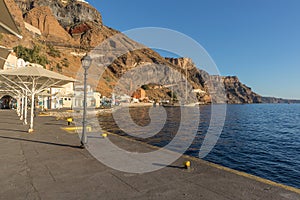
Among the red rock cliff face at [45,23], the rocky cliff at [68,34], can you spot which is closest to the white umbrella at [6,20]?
the rocky cliff at [68,34]

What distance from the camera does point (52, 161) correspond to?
730 cm

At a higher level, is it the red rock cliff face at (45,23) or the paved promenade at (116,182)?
the red rock cliff face at (45,23)

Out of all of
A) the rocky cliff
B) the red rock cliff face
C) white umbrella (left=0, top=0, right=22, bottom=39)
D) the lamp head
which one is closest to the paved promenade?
the lamp head

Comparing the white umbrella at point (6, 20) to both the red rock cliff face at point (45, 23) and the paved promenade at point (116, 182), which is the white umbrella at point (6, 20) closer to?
the paved promenade at point (116, 182)

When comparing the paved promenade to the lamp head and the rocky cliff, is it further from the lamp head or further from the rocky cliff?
the rocky cliff

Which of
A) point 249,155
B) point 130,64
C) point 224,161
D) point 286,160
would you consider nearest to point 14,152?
point 224,161

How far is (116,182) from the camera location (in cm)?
547


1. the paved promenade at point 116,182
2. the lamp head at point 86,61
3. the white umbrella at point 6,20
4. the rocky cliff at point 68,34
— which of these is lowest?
the paved promenade at point 116,182

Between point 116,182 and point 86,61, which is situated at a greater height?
point 86,61

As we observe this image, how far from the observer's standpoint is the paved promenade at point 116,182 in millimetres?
4684

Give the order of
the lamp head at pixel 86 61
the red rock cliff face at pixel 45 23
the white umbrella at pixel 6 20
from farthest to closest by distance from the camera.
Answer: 1. the red rock cliff face at pixel 45 23
2. the lamp head at pixel 86 61
3. the white umbrella at pixel 6 20

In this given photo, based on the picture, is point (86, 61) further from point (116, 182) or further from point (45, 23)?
point (45, 23)

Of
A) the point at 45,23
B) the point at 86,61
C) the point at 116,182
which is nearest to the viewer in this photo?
the point at 116,182

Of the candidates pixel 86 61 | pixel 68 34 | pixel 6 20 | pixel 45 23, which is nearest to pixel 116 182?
pixel 86 61
